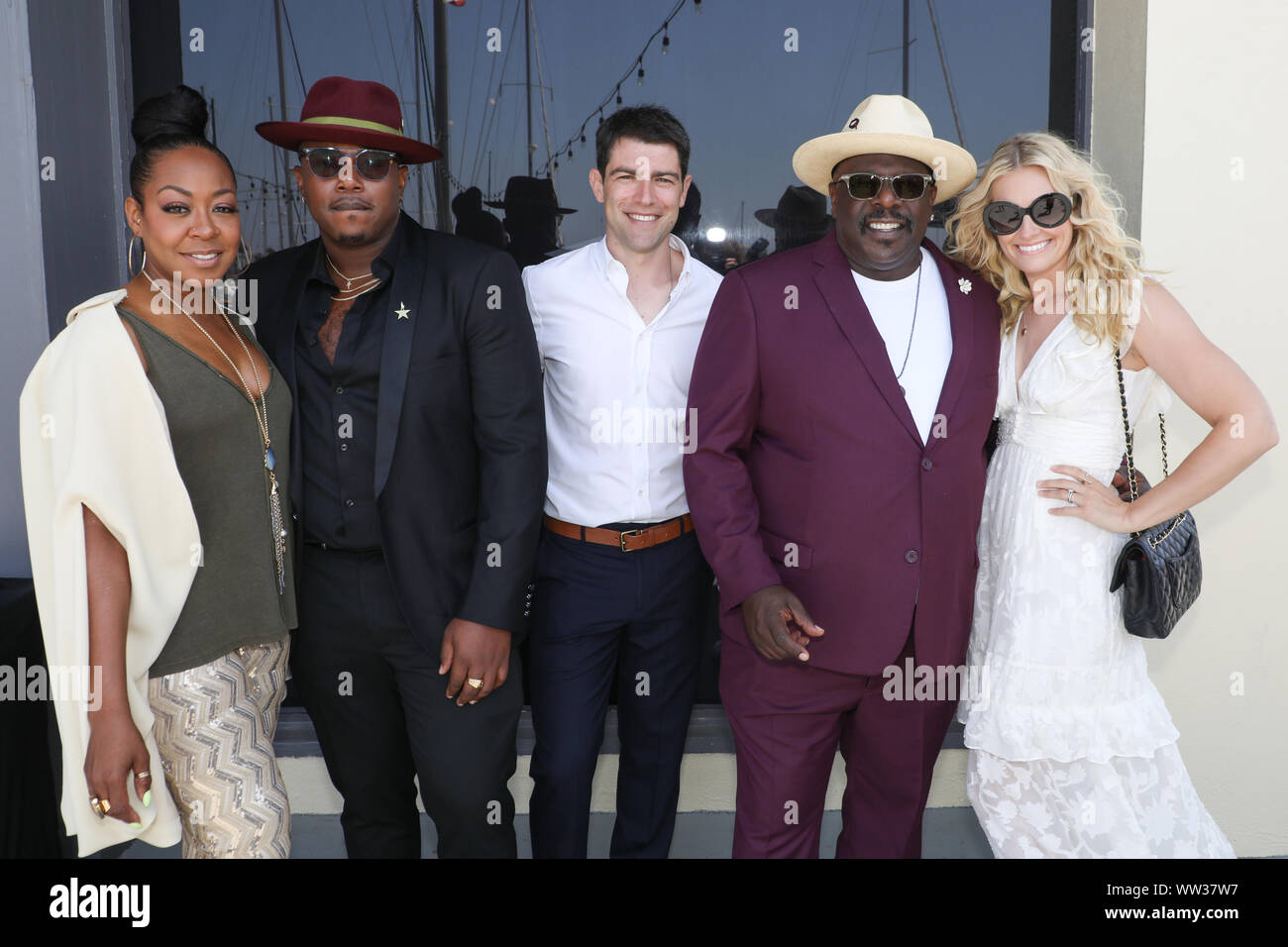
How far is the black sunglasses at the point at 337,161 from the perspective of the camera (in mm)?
2594

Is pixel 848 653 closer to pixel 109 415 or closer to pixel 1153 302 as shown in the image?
pixel 1153 302

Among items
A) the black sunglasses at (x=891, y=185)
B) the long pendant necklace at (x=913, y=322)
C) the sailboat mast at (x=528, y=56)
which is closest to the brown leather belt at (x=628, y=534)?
the long pendant necklace at (x=913, y=322)

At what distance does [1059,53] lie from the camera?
3.76 m

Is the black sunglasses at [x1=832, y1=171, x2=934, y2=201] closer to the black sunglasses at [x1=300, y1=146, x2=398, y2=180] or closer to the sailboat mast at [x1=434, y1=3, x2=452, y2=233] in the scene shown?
the black sunglasses at [x1=300, y1=146, x2=398, y2=180]

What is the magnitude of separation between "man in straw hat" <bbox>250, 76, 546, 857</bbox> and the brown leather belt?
30 centimetres

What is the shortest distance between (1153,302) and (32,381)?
2624 mm

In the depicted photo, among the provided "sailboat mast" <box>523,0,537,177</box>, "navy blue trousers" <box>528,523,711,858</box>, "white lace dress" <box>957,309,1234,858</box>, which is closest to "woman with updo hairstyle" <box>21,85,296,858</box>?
"navy blue trousers" <box>528,523,711,858</box>

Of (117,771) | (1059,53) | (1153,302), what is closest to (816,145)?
(1153,302)

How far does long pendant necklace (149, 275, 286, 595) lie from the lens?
2.35m

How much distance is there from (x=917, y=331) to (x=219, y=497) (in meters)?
1.81

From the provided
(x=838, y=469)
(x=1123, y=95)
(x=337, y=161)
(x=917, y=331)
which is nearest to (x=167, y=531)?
(x=337, y=161)

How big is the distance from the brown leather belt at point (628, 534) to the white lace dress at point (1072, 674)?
0.92 meters

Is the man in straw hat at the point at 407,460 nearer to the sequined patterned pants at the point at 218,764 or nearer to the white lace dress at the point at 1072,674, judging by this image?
the sequined patterned pants at the point at 218,764
